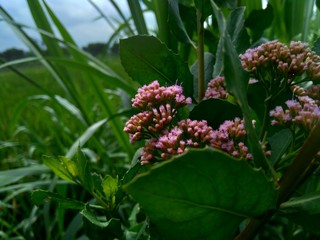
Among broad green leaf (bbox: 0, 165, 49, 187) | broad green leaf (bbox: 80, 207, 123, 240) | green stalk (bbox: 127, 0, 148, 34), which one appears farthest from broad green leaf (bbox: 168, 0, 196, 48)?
broad green leaf (bbox: 0, 165, 49, 187)

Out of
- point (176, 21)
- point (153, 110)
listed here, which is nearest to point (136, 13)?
point (176, 21)

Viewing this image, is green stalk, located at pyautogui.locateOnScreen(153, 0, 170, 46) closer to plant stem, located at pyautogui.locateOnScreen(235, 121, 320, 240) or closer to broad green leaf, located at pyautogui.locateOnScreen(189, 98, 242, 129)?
broad green leaf, located at pyautogui.locateOnScreen(189, 98, 242, 129)

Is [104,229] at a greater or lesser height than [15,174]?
greater

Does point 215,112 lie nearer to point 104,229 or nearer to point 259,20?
point 104,229

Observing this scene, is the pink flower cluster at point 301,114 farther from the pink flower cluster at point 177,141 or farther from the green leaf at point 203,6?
the green leaf at point 203,6

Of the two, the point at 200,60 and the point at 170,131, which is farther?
the point at 200,60

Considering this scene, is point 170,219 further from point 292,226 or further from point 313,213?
point 292,226
